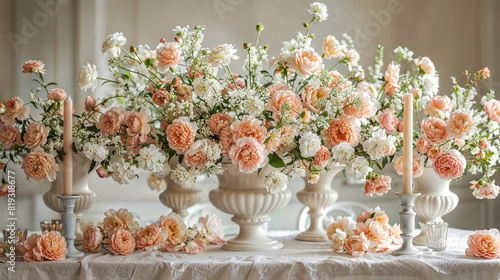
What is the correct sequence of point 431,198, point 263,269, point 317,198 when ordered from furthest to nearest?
point 317,198, point 431,198, point 263,269

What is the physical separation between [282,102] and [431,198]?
0.63m

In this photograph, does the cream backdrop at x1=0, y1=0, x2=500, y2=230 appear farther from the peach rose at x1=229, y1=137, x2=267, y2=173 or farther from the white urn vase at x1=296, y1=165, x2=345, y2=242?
the peach rose at x1=229, y1=137, x2=267, y2=173

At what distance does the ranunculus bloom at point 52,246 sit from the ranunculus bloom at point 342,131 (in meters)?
0.81

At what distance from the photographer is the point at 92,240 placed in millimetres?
1776

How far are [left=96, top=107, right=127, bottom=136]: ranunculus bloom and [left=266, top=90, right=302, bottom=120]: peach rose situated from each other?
1.41ft

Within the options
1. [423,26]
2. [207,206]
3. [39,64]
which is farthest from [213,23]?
[39,64]

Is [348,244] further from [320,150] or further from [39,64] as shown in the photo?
[39,64]

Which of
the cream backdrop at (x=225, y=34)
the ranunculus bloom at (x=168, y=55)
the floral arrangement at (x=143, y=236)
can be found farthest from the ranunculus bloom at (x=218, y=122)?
the cream backdrop at (x=225, y=34)

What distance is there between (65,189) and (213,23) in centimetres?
186

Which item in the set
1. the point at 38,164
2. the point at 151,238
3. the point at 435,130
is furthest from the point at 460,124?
the point at 38,164

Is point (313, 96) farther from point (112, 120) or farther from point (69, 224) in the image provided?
point (69, 224)

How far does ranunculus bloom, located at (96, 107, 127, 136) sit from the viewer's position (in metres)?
1.75

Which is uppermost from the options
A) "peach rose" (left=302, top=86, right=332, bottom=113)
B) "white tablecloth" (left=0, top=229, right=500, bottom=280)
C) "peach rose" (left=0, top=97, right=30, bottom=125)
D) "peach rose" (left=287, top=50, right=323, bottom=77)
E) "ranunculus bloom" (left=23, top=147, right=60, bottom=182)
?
"peach rose" (left=287, top=50, right=323, bottom=77)

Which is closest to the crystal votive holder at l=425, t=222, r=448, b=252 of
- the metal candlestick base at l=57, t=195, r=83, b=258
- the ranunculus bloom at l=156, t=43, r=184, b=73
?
the ranunculus bloom at l=156, t=43, r=184, b=73
